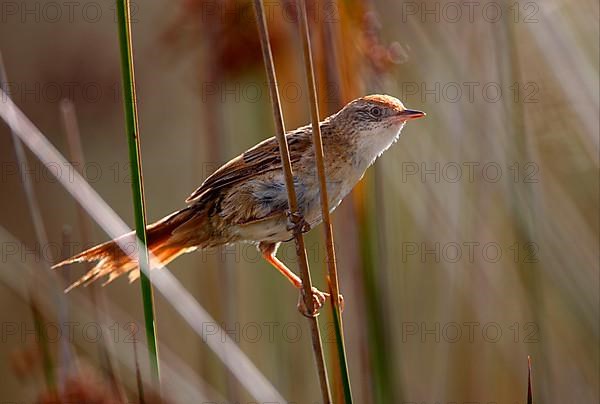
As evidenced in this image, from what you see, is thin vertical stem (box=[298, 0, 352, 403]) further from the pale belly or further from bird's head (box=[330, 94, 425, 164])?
bird's head (box=[330, 94, 425, 164])

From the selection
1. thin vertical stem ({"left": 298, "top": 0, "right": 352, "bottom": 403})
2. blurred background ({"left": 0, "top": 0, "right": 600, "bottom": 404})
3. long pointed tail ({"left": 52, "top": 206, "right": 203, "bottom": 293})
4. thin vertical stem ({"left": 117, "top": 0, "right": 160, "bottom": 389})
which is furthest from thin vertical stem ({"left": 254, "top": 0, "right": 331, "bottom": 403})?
long pointed tail ({"left": 52, "top": 206, "right": 203, "bottom": 293})

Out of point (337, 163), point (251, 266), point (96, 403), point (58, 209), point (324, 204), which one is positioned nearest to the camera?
point (96, 403)

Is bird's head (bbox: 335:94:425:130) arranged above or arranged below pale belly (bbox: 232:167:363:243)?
above

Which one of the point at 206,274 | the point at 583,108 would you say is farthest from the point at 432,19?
the point at 206,274

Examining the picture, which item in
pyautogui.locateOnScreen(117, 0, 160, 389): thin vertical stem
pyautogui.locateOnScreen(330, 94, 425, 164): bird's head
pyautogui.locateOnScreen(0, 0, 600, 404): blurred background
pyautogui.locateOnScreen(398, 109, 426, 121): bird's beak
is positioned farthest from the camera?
pyautogui.locateOnScreen(330, 94, 425, 164): bird's head

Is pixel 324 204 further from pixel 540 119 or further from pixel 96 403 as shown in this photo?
pixel 540 119

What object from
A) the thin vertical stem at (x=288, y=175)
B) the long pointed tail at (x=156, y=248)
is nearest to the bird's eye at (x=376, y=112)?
the long pointed tail at (x=156, y=248)

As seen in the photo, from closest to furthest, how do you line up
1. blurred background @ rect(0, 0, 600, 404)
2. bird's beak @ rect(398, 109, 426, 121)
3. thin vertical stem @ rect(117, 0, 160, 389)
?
thin vertical stem @ rect(117, 0, 160, 389), blurred background @ rect(0, 0, 600, 404), bird's beak @ rect(398, 109, 426, 121)

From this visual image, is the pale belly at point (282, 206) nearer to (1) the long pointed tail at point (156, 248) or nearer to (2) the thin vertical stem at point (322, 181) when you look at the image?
(1) the long pointed tail at point (156, 248)
